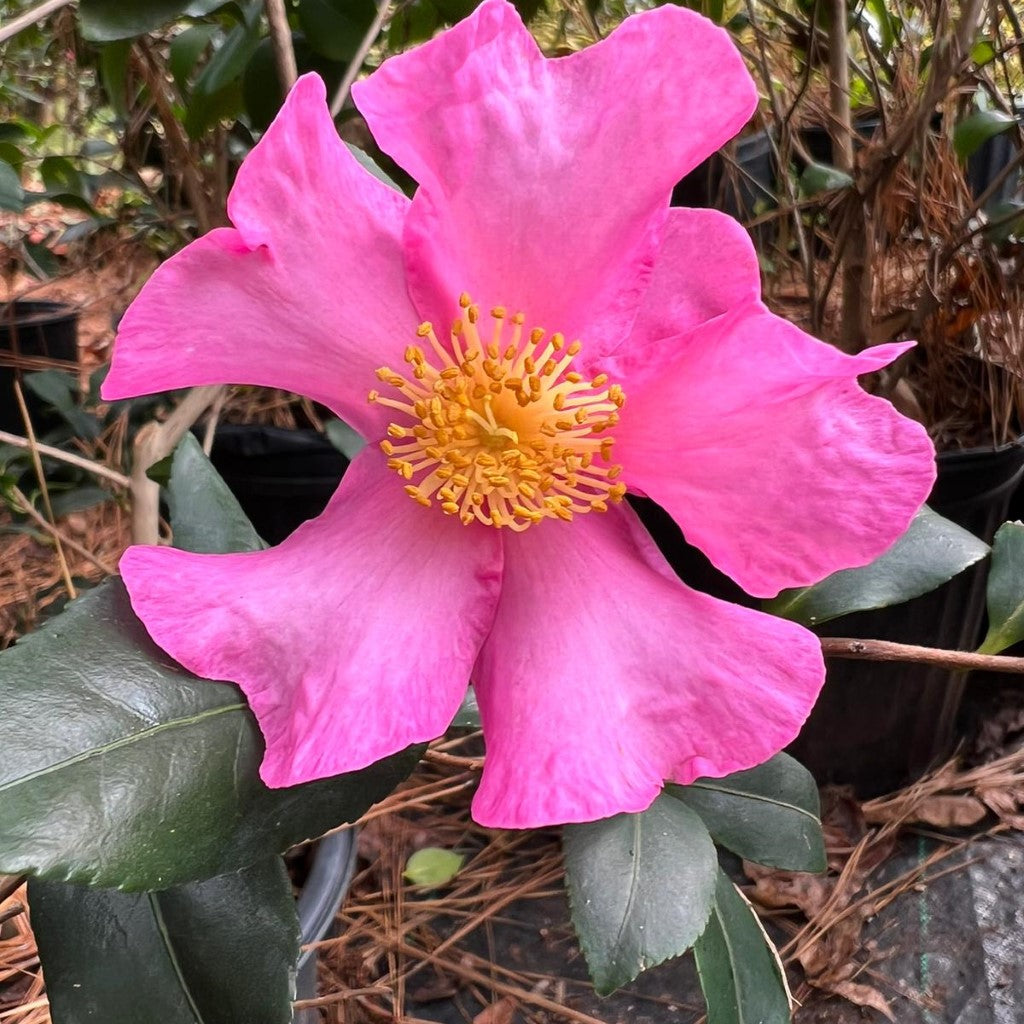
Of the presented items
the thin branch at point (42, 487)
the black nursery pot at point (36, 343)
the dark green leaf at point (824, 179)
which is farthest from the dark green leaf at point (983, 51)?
the black nursery pot at point (36, 343)

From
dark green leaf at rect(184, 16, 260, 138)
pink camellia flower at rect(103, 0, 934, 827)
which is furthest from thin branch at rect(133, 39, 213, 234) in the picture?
pink camellia flower at rect(103, 0, 934, 827)

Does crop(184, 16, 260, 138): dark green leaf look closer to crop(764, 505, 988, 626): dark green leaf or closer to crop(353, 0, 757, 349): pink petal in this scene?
crop(353, 0, 757, 349): pink petal

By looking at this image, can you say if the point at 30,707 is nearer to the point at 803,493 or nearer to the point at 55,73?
the point at 803,493

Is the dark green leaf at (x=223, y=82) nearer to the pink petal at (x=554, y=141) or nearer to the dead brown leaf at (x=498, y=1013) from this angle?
the pink petal at (x=554, y=141)

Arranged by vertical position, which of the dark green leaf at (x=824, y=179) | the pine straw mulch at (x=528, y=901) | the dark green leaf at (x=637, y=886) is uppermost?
the dark green leaf at (x=824, y=179)

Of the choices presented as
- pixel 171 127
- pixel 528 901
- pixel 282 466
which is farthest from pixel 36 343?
pixel 528 901

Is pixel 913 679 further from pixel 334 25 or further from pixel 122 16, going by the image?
pixel 122 16
